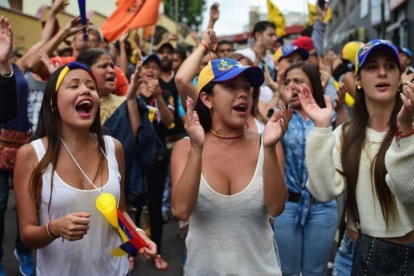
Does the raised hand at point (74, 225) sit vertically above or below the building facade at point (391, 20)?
Answer: below

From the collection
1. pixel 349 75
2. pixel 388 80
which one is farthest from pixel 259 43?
pixel 388 80

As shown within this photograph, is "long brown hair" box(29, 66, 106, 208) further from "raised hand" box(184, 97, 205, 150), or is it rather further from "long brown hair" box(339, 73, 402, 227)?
"long brown hair" box(339, 73, 402, 227)

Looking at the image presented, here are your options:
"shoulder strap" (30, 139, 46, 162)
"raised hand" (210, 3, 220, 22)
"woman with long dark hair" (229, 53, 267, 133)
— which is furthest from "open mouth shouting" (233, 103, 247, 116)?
"raised hand" (210, 3, 220, 22)

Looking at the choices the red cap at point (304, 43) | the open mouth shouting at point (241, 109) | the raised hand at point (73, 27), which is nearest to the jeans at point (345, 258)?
the open mouth shouting at point (241, 109)

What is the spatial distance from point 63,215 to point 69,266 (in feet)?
0.90

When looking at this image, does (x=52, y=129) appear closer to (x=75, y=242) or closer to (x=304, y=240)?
(x=75, y=242)

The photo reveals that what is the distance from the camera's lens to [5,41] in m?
3.69

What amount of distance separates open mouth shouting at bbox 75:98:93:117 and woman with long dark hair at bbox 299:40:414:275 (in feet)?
3.93

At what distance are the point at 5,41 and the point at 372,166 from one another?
2.43 meters

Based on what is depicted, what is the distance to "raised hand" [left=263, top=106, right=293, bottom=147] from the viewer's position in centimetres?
287

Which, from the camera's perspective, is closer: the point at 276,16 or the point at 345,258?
the point at 345,258

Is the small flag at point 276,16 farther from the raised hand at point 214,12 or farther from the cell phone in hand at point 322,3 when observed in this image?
the raised hand at point 214,12

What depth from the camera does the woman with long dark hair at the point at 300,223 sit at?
409cm

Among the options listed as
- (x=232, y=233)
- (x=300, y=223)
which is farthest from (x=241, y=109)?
(x=300, y=223)
